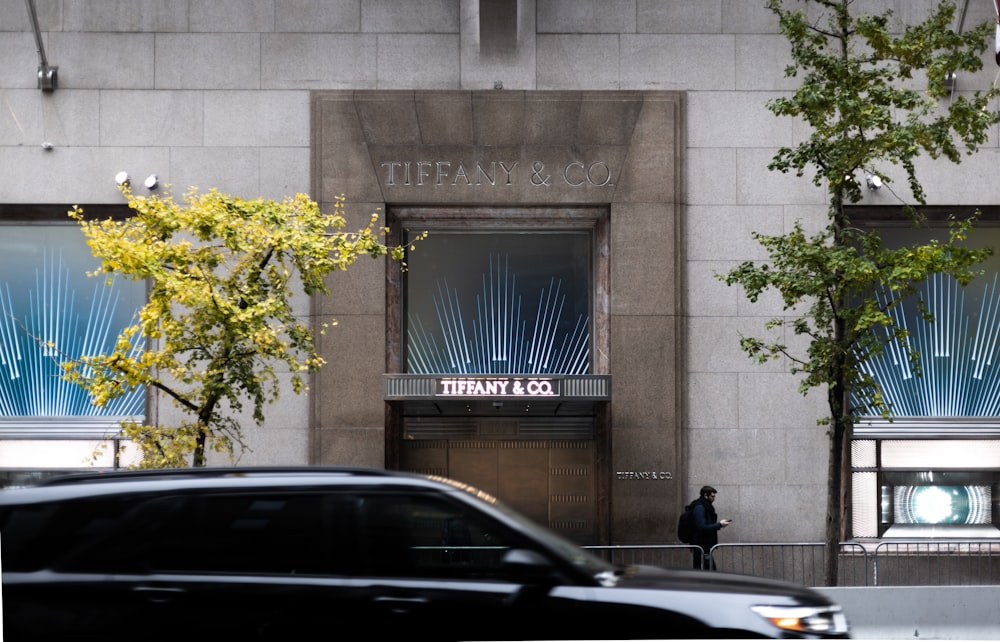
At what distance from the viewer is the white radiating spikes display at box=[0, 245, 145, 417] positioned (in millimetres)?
19547

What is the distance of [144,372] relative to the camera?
1501cm

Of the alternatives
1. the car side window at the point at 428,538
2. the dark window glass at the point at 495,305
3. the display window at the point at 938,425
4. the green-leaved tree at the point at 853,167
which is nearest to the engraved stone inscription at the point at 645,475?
the dark window glass at the point at 495,305

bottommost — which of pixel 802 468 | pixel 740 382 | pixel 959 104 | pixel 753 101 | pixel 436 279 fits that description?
pixel 802 468

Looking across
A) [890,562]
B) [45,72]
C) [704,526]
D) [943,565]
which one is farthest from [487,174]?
[943,565]

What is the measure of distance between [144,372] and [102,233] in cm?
198

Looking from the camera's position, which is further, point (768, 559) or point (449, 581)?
point (768, 559)

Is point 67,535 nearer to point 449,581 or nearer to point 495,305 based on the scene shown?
point 449,581

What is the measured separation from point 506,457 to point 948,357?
8.14m

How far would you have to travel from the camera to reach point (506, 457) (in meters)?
19.7

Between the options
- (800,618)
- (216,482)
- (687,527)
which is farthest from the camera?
(687,527)

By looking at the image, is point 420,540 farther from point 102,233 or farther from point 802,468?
point 802,468

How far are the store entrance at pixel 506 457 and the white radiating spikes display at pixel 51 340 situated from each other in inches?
203

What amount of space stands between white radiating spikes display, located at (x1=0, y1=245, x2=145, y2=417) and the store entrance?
515cm

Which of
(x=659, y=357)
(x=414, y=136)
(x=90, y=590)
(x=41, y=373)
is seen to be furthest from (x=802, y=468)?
(x=90, y=590)
